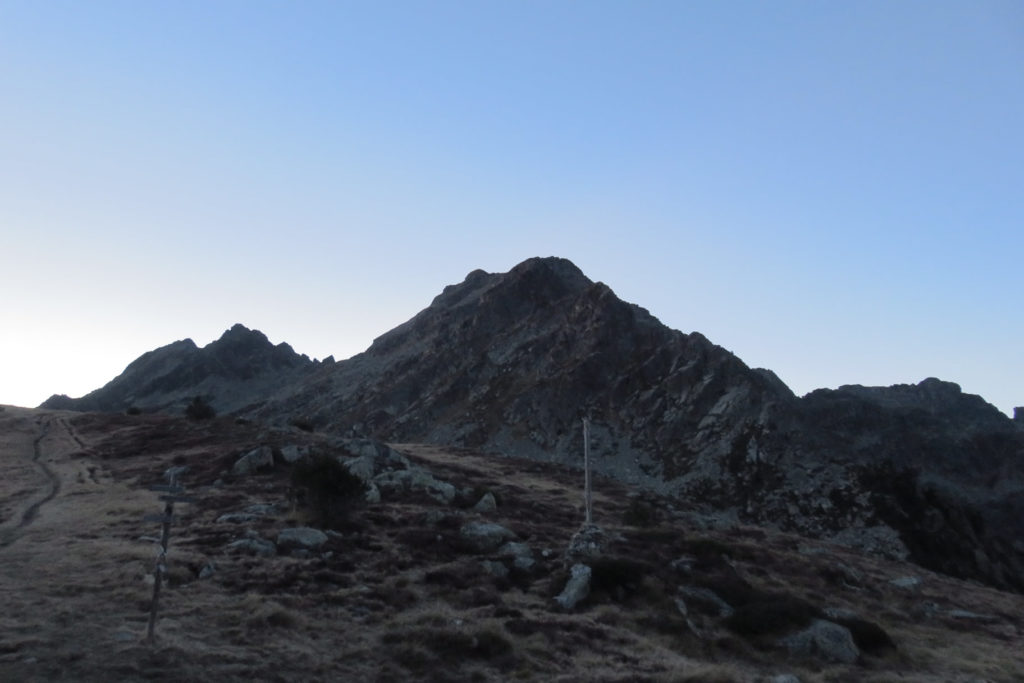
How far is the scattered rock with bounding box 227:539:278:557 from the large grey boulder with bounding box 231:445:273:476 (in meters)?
19.1

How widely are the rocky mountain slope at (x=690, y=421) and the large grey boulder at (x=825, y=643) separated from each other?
40917 millimetres

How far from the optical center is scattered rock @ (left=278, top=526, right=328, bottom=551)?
1135 inches

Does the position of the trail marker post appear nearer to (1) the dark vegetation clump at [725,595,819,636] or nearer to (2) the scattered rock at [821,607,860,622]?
(1) the dark vegetation clump at [725,595,819,636]

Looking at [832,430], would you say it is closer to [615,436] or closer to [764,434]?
[764,434]

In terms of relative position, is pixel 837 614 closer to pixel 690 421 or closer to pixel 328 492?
pixel 328 492


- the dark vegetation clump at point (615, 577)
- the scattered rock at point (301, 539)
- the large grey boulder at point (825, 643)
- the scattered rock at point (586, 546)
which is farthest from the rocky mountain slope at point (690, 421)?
the scattered rock at point (301, 539)

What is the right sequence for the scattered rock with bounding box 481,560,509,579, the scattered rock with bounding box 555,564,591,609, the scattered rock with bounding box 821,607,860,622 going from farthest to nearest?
the scattered rock with bounding box 481,560,509,579 → the scattered rock with bounding box 821,607,860,622 → the scattered rock with bounding box 555,564,591,609

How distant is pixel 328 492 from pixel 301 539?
3.94 m

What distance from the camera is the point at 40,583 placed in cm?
2225

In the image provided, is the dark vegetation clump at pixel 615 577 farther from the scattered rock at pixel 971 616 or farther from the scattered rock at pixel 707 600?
the scattered rock at pixel 971 616

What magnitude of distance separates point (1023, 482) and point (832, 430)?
70.8 ft

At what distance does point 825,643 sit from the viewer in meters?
23.8

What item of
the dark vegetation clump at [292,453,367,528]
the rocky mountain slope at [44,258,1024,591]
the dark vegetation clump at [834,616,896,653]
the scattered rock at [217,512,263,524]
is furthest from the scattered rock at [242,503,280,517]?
the rocky mountain slope at [44,258,1024,591]

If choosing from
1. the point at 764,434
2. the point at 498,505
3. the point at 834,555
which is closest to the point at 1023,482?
the point at 764,434
